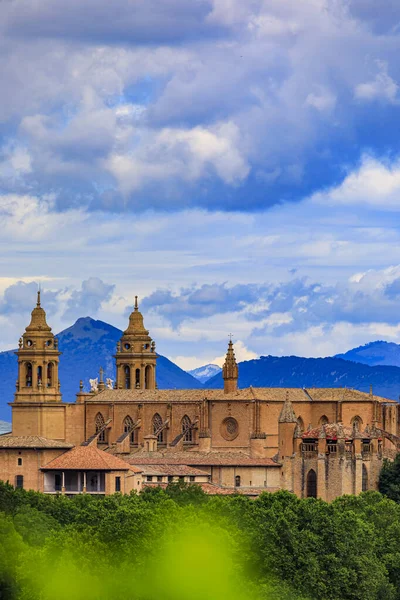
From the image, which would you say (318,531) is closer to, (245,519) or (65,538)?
(245,519)

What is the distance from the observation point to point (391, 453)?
170 metres

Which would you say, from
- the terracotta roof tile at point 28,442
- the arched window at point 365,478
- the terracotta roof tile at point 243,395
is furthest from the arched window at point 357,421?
the terracotta roof tile at point 28,442

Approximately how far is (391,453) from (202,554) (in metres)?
69.3

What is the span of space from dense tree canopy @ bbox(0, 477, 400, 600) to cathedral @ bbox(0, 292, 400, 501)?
14154 mm

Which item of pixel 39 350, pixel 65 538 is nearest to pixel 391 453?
pixel 39 350

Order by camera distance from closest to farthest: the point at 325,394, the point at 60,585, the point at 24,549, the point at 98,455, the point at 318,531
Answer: the point at 60,585, the point at 24,549, the point at 318,531, the point at 98,455, the point at 325,394

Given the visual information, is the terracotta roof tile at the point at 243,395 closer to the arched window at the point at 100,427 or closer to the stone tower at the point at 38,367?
the arched window at the point at 100,427

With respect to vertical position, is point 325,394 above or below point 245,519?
above

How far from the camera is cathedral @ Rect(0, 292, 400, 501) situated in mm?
164875

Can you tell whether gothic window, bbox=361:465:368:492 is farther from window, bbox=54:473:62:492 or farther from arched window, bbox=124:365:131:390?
arched window, bbox=124:365:131:390

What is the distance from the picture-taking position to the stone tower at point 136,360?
635ft

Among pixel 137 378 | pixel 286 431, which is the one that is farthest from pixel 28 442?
pixel 137 378

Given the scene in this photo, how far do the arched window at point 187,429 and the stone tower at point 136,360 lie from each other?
14.3m

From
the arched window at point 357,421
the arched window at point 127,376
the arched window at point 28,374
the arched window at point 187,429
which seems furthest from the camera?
the arched window at point 127,376
